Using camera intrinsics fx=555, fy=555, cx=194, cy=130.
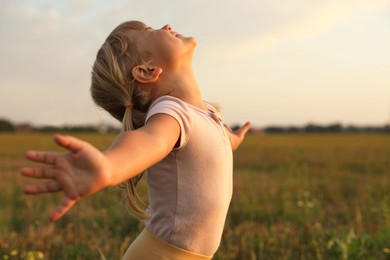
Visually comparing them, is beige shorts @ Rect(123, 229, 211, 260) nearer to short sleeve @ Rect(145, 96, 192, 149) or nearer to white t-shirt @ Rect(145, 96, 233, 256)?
white t-shirt @ Rect(145, 96, 233, 256)

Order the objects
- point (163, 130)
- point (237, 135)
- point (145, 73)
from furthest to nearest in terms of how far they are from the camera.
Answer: point (237, 135) < point (145, 73) < point (163, 130)

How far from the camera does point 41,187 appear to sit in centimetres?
169

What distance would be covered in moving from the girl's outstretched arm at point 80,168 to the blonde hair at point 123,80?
70 cm

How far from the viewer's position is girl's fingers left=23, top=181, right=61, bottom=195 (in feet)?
5.47

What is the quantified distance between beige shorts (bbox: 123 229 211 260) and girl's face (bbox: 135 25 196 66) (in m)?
0.81

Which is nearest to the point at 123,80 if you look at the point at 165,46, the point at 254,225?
the point at 165,46

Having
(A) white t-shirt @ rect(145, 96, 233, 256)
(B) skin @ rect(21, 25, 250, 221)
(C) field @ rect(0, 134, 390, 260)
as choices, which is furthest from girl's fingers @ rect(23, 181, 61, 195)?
(C) field @ rect(0, 134, 390, 260)

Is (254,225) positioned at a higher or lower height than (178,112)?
lower

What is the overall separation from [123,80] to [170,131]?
0.54 m

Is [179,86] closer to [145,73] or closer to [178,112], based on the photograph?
[145,73]

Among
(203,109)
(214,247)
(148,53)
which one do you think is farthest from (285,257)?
(148,53)

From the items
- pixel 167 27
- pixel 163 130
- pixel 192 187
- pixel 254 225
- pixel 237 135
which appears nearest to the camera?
pixel 163 130

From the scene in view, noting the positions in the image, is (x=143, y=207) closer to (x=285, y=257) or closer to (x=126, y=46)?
(x=126, y=46)

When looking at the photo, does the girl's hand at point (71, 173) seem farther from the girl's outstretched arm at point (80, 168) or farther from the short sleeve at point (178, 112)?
the short sleeve at point (178, 112)
